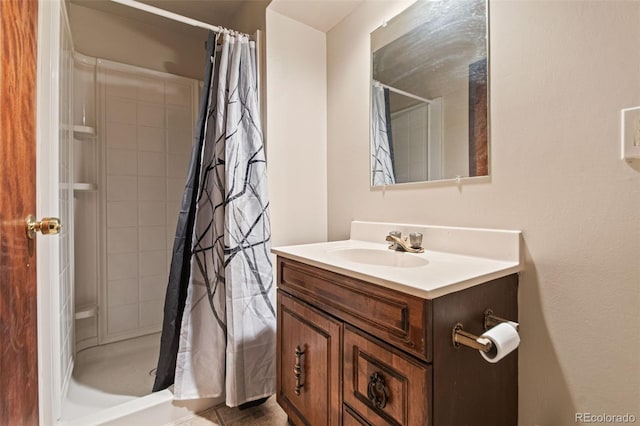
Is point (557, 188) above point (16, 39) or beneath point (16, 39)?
beneath

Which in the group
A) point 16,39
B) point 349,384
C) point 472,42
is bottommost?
point 349,384

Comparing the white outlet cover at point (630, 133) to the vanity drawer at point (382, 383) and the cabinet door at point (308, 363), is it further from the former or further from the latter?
the cabinet door at point (308, 363)

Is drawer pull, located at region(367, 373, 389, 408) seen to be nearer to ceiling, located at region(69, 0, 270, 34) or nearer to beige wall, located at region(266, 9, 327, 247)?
beige wall, located at region(266, 9, 327, 247)

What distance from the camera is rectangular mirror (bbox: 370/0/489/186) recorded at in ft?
3.50

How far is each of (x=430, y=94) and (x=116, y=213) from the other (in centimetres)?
211

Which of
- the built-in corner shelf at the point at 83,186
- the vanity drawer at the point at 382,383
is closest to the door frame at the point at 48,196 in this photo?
the built-in corner shelf at the point at 83,186

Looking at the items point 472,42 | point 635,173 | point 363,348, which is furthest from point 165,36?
point 635,173

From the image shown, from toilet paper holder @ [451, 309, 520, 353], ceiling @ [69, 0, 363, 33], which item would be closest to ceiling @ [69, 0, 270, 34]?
ceiling @ [69, 0, 363, 33]

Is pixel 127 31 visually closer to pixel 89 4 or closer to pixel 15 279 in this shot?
pixel 89 4

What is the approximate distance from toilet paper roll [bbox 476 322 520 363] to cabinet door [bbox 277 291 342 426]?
0.41m

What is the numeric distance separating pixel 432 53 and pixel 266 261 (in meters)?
1.15

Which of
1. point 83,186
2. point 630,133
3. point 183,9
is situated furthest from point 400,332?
point 183,9

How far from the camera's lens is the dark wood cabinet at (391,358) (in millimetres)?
713

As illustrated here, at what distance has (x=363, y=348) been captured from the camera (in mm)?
861
